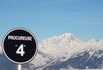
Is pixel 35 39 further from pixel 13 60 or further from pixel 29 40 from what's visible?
pixel 13 60

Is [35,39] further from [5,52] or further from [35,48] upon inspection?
[5,52]

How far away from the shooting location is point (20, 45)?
842 cm

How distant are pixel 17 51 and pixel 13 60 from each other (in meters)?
0.26

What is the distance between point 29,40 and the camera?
852 centimetres

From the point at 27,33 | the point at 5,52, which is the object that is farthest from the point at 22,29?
the point at 5,52

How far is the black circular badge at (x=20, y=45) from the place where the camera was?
27.3 feet

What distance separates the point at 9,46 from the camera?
8.40 metres

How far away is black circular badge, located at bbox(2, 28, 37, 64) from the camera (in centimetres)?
834

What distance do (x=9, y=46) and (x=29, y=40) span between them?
45 centimetres

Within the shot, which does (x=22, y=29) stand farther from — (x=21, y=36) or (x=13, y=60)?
(x=13, y=60)

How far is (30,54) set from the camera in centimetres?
844

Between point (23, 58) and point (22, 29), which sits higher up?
point (22, 29)

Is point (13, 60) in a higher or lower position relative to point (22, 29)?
lower

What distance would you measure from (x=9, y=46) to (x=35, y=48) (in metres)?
0.56
